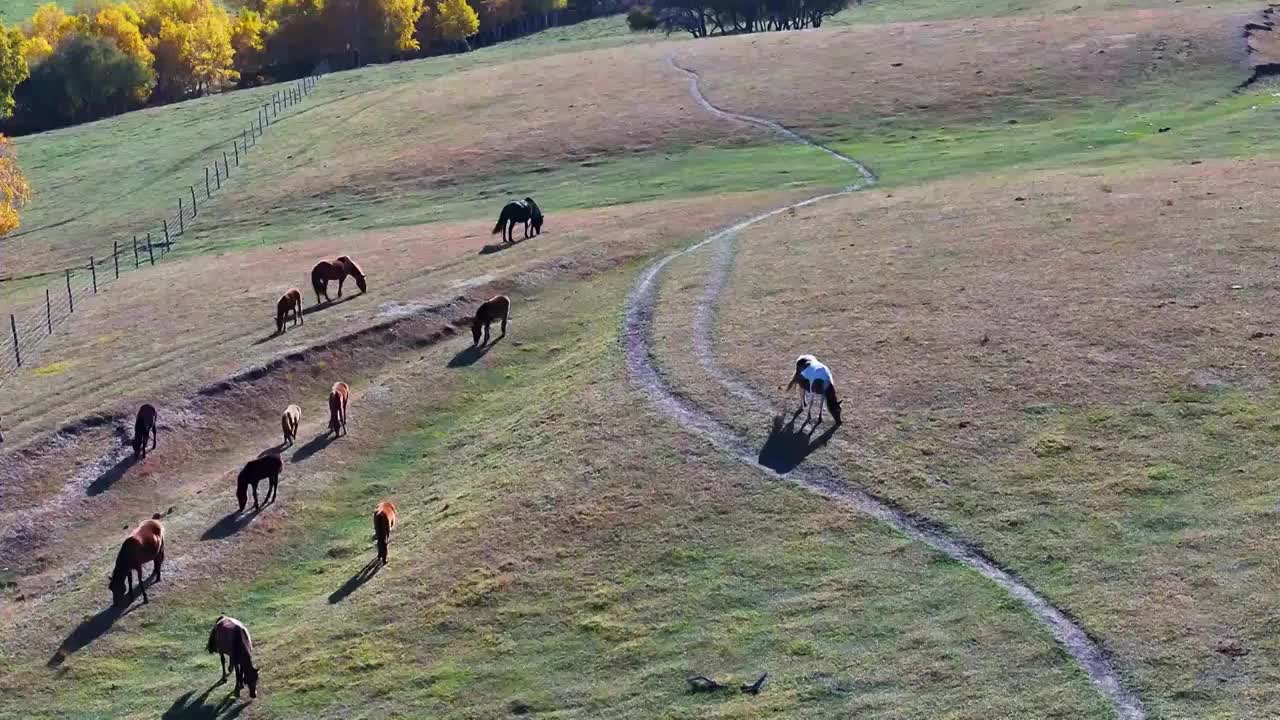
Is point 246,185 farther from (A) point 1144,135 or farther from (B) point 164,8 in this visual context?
(B) point 164,8

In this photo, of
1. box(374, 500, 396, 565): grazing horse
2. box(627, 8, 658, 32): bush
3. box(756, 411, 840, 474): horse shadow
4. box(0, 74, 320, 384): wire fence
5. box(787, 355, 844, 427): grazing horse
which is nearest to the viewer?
box(374, 500, 396, 565): grazing horse

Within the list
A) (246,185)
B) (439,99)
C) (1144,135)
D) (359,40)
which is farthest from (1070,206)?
(359,40)

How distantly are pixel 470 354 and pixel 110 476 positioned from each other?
33.6 feet

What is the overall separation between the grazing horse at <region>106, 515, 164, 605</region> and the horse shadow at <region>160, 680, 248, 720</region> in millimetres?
4248

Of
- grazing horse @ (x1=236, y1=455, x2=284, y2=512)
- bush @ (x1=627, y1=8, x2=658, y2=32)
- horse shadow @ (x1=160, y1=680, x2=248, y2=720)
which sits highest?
bush @ (x1=627, y1=8, x2=658, y2=32)

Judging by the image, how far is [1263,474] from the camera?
25.9 metres

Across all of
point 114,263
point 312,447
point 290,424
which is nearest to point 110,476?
point 290,424

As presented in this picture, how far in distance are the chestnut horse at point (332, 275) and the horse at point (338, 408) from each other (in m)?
10.7

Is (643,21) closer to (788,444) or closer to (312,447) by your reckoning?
(312,447)

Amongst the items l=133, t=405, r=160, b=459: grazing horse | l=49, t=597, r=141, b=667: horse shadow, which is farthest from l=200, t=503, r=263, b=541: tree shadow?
l=133, t=405, r=160, b=459: grazing horse

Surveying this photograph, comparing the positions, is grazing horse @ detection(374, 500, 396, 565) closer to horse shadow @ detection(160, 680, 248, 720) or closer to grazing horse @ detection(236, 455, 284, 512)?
grazing horse @ detection(236, 455, 284, 512)

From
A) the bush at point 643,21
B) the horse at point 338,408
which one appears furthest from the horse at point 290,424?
the bush at point 643,21

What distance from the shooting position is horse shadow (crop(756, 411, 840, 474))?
28938 millimetres

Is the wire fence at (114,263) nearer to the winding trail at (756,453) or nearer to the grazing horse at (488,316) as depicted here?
the grazing horse at (488,316)
